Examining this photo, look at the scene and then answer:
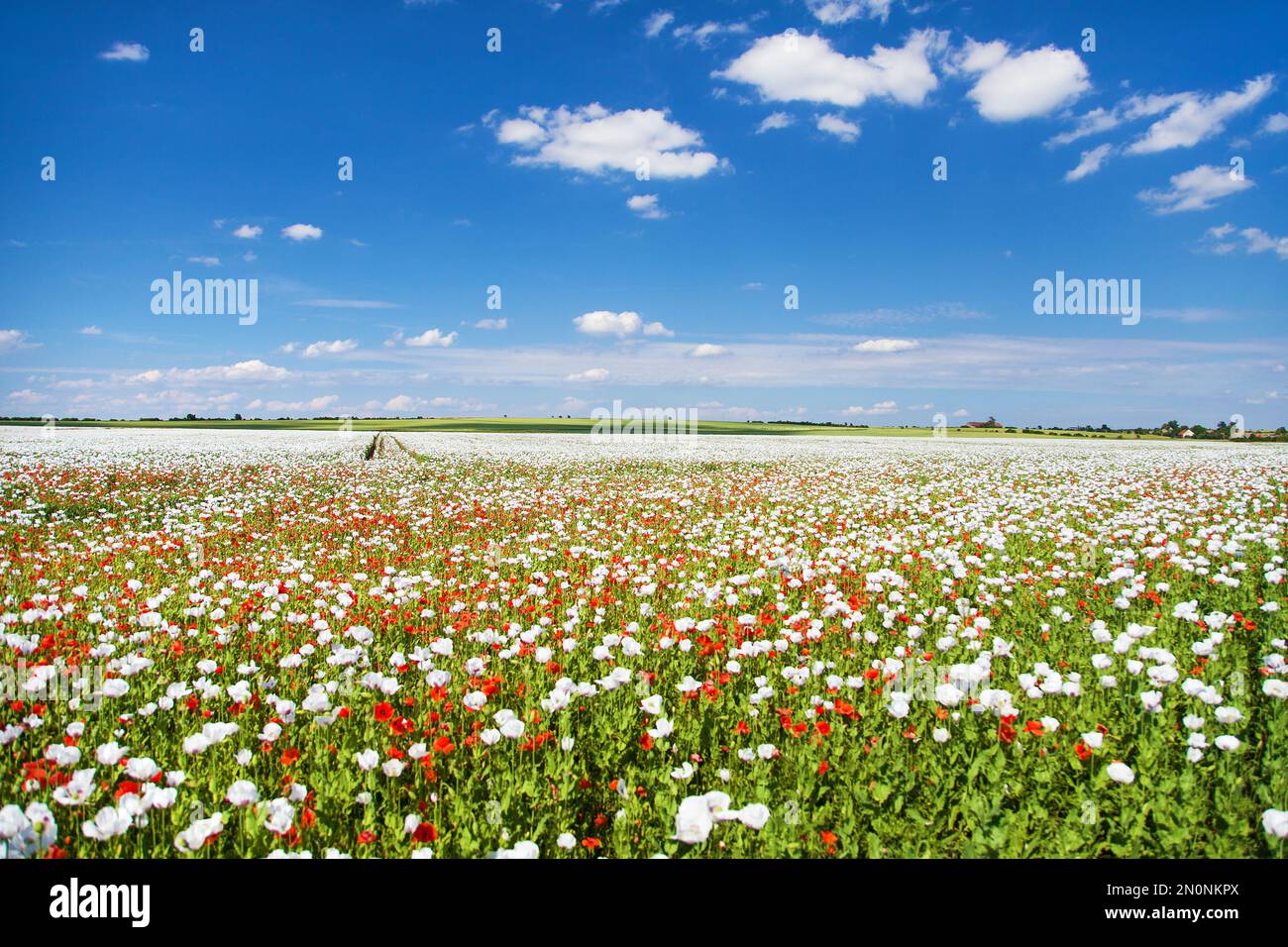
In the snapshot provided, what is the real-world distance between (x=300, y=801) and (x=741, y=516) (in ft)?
29.6

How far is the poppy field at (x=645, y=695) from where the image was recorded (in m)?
2.79

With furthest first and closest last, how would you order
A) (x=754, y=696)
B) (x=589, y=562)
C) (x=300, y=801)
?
(x=589, y=562) < (x=754, y=696) < (x=300, y=801)

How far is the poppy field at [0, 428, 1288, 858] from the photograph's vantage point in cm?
279

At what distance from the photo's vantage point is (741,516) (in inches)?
440

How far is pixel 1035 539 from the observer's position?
8.63 m

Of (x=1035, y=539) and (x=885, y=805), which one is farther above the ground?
(x=1035, y=539)

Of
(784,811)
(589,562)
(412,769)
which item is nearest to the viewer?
(784,811)

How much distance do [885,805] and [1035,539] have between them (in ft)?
22.8

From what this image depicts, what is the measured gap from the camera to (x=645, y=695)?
3.98 meters

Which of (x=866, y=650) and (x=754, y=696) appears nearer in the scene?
(x=754, y=696)
